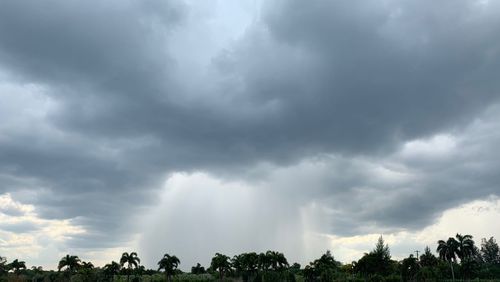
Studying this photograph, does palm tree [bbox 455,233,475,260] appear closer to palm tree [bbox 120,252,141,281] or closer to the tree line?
the tree line

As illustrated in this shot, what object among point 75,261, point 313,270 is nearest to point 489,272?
point 313,270

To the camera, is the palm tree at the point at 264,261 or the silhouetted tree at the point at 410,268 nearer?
the silhouetted tree at the point at 410,268

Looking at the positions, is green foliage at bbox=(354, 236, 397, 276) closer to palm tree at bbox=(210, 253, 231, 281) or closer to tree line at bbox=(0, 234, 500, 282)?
tree line at bbox=(0, 234, 500, 282)

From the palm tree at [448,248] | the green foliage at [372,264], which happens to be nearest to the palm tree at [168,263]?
the green foliage at [372,264]

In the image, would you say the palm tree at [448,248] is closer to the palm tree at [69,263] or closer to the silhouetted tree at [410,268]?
the silhouetted tree at [410,268]

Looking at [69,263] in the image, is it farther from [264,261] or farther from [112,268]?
[264,261]

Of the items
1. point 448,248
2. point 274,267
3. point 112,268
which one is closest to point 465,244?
point 448,248

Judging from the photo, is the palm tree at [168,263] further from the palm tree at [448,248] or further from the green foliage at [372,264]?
the palm tree at [448,248]

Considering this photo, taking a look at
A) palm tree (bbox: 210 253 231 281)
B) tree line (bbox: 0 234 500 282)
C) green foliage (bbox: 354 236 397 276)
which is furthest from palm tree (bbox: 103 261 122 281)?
green foliage (bbox: 354 236 397 276)

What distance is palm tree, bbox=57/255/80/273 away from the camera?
134125 millimetres

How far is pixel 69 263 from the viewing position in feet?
443

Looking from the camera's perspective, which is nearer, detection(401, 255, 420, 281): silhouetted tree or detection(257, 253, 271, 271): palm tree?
detection(401, 255, 420, 281): silhouetted tree

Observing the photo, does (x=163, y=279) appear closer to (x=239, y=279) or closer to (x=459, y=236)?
(x=239, y=279)

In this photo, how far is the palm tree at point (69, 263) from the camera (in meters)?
134
